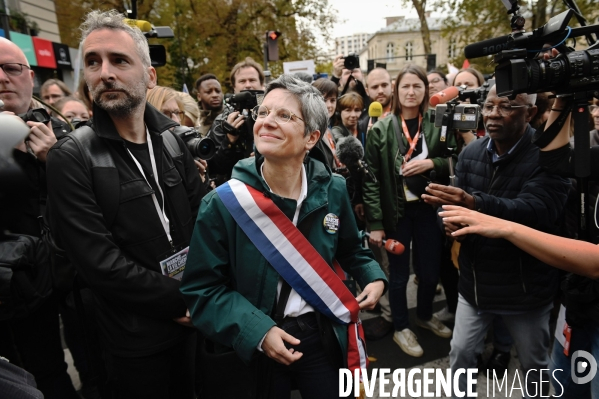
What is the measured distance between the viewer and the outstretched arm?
1.62 meters

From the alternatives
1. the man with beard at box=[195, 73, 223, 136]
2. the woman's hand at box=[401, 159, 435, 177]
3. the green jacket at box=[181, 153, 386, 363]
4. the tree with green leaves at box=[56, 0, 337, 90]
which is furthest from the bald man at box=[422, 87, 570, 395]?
the tree with green leaves at box=[56, 0, 337, 90]

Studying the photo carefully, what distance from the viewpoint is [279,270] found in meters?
1.61

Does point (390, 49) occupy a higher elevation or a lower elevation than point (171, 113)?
higher

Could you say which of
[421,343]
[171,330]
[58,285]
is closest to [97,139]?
[58,285]

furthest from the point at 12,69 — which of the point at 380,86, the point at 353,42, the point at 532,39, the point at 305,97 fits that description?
the point at 353,42

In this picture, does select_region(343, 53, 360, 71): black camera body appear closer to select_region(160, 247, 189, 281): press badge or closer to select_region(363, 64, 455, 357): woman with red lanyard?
select_region(363, 64, 455, 357): woman with red lanyard

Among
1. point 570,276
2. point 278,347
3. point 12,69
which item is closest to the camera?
point 278,347

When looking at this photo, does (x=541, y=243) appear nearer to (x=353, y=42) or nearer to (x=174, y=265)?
(x=174, y=265)

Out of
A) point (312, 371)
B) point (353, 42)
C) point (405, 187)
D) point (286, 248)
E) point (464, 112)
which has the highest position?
point (353, 42)

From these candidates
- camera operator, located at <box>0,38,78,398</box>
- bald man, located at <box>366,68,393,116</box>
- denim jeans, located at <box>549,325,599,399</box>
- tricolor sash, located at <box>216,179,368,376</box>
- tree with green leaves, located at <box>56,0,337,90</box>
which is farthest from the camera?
tree with green leaves, located at <box>56,0,337,90</box>

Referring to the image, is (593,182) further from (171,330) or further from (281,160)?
(171,330)

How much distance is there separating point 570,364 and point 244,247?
5.88 feet

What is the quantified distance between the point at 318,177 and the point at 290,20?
19421 mm

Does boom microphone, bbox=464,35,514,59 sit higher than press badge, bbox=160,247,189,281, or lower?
higher
